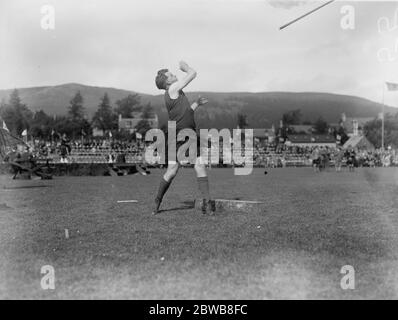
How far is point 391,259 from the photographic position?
4.57m

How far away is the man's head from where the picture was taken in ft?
26.7

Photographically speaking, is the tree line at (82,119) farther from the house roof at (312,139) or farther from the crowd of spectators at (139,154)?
the house roof at (312,139)

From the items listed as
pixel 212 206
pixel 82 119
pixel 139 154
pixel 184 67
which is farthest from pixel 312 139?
pixel 184 67

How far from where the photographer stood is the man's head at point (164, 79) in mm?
8125

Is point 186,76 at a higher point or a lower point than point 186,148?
higher

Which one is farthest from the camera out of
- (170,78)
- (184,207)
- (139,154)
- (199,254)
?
(139,154)

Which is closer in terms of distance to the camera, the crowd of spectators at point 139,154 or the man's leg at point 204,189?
the man's leg at point 204,189

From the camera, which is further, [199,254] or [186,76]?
[186,76]

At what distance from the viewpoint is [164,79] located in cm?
813

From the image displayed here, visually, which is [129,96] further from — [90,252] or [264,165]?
[90,252]

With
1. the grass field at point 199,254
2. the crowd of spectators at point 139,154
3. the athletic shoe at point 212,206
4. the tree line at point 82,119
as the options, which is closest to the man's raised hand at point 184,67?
the athletic shoe at point 212,206

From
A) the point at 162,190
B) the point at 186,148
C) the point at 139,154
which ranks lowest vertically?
the point at 139,154

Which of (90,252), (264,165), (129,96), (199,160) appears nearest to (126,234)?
(90,252)

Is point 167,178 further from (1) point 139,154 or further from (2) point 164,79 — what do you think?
(1) point 139,154
